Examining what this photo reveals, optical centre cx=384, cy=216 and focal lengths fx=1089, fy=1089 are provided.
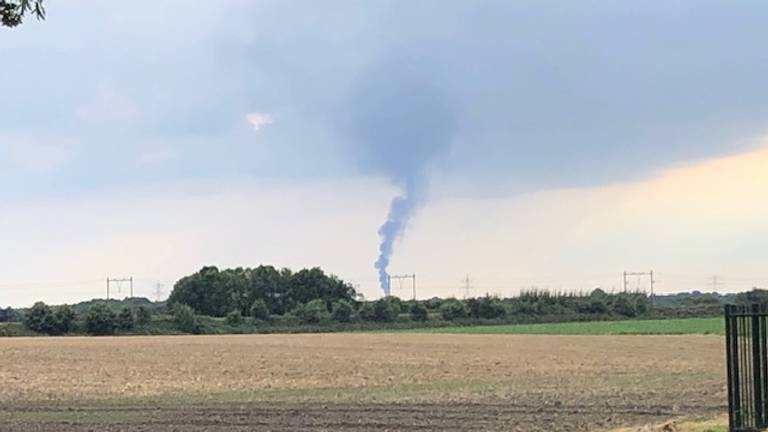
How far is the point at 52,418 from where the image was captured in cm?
2586

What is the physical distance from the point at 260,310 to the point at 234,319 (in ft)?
25.4

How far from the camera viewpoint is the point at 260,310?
139375 millimetres

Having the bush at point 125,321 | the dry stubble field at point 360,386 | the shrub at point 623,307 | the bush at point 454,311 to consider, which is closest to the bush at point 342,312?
the bush at point 454,311

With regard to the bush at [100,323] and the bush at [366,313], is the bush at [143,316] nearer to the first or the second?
the bush at [100,323]

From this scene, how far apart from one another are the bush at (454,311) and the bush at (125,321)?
130 feet

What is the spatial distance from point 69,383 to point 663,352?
3347cm

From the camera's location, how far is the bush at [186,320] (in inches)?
4780

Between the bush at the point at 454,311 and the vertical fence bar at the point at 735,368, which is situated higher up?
the vertical fence bar at the point at 735,368

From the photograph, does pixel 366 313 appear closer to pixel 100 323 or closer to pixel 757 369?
pixel 100 323

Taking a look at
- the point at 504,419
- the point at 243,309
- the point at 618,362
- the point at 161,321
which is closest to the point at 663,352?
the point at 618,362

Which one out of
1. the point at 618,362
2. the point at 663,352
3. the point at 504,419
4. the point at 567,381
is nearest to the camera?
the point at 504,419

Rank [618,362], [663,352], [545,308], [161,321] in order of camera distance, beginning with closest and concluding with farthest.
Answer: [618,362] < [663,352] < [161,321] < [545,308]

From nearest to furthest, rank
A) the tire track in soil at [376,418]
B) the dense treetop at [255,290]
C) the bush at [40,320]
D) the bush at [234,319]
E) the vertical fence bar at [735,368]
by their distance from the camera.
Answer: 1. the vertical fence bar at [735,368]
2. the tire track in soil at [376,418]
3. the bush at [40,320]
4. the bush at [234,319]
5. the dense treetop at [255,290]

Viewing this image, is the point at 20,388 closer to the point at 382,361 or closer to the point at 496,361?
the point at 382,361
